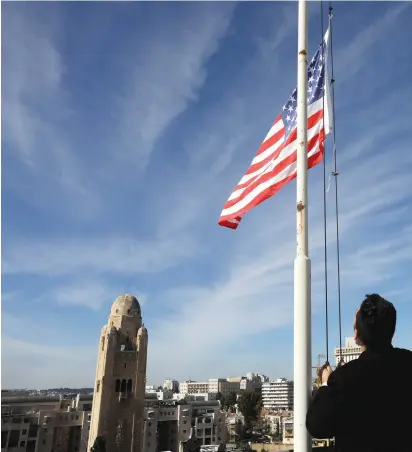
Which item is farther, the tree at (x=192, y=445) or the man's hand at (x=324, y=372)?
the tree at (x=192, y=445)

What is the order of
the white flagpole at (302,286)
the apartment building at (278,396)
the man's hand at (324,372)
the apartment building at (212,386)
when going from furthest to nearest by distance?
the apartment building at (212,386)
the apartment building at (278,396)
the white flagpole at (302,286)
the man's hand at (324,372)

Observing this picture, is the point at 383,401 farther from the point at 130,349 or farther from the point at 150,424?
the point at 150,424

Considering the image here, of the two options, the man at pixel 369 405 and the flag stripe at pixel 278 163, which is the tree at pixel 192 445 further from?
the man at pixel 369 405

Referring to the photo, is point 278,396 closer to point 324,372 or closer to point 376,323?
point 324,372

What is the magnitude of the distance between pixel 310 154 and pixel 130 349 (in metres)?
A: 52.5

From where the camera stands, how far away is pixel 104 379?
51.2m

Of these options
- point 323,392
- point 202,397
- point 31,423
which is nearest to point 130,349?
point 31,423

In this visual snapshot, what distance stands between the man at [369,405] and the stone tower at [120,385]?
5221 centimetres

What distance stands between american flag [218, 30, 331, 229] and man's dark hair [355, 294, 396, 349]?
3.68 metres

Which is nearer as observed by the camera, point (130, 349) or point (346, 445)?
point (346, 445)

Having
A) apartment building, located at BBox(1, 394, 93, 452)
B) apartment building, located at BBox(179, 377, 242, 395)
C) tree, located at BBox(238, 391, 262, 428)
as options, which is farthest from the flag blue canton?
apartment building, located at BBox(179, 377, 242, 395)

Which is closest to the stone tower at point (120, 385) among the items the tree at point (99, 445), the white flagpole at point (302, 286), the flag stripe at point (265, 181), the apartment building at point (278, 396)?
the tree at point (99, 445)

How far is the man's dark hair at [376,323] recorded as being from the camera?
3.10 m

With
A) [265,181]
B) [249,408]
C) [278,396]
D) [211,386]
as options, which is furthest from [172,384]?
[265,181]
